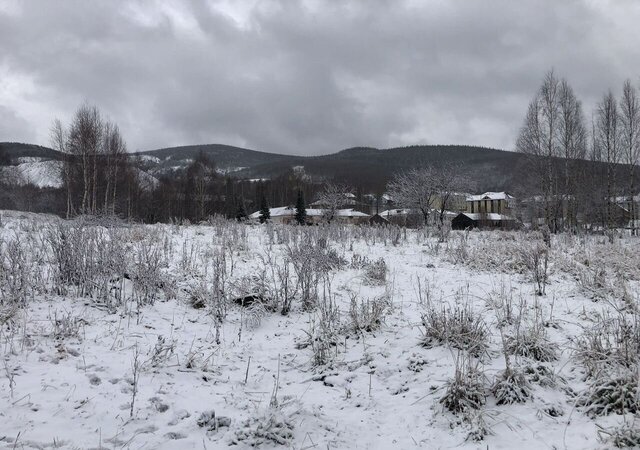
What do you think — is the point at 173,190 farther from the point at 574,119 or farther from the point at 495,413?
the point at 495,413

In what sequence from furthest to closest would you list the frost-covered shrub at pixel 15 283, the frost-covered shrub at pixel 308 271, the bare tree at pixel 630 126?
the bare tree at pixel 630 126 < the frost-covered shrub at pixel 308 271 < the frost-covered shrub at pixel 15 283

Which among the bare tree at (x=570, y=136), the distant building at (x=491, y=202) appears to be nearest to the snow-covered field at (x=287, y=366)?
→ the bare tree at (x=570, y=136)

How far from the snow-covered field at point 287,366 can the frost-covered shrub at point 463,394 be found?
13 millimetres

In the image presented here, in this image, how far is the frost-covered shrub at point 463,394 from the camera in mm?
2861

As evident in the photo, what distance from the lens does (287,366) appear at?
379 centimetres

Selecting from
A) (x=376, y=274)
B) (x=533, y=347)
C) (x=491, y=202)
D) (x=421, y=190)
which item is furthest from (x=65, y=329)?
(x=491, y=202)

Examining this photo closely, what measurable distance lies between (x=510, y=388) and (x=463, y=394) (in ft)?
1.32

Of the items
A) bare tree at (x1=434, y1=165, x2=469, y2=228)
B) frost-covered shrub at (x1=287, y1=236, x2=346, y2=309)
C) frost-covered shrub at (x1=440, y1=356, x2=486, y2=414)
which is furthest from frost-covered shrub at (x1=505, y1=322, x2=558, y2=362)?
bare tree at (x1=434, y1=165, x2=469, y2=228)

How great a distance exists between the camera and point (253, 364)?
3807 millimetres

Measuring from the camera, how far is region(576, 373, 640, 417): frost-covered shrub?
2.60m

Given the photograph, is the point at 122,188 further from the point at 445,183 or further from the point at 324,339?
the point at 324,339

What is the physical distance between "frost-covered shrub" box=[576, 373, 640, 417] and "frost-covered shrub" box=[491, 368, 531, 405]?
37 centimetres

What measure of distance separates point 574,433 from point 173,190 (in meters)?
59.0

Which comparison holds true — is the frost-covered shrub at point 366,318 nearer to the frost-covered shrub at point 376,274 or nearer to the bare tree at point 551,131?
the frost-covered shrub at point 376,274
